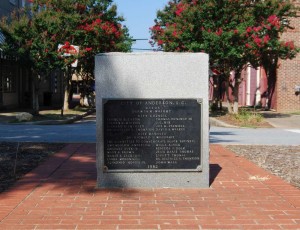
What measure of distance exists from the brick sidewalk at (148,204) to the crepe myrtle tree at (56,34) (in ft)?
46.4

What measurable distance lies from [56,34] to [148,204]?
56.8 ft

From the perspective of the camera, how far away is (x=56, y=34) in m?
21.7

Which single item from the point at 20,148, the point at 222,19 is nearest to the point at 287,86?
the point at 222,19

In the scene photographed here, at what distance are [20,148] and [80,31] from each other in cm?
1344

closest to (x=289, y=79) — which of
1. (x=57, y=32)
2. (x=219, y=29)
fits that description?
(x=219, y=29)

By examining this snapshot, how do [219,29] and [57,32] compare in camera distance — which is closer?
[219,29]

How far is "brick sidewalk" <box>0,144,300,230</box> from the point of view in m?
4.85

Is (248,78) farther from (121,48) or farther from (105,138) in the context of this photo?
(105,138)

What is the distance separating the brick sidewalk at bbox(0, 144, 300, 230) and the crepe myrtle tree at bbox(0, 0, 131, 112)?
46.4 feet

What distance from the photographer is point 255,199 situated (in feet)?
19.1

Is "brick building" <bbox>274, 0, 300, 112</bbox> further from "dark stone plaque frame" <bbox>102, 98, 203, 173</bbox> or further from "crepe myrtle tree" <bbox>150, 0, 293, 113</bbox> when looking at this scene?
"dark stone plaque frame" <bbox>102, 98, 203, 173</bbox>

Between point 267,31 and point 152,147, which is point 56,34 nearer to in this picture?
point 267,31

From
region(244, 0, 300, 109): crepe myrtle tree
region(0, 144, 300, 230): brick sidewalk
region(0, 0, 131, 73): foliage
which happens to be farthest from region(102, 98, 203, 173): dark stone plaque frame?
region(0, 0, 131, 73): foliage

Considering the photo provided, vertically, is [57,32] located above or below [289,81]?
above
